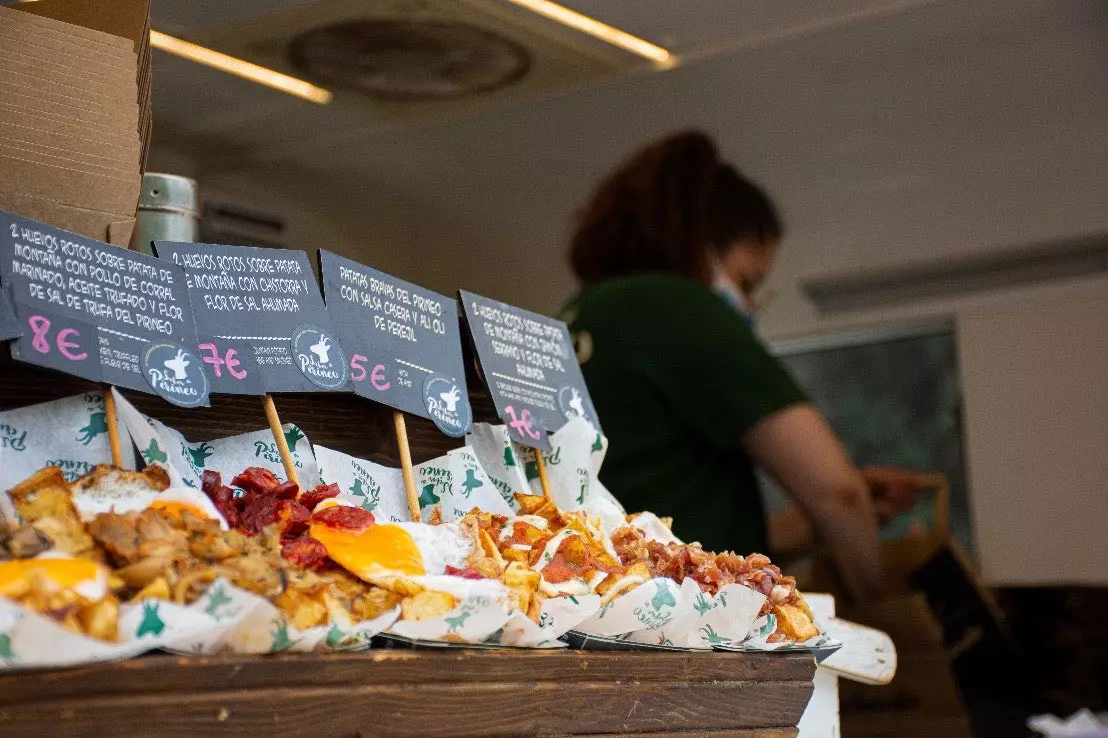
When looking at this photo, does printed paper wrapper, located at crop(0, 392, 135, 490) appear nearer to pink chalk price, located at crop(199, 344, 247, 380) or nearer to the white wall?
pink chalk price, located at crop(199, 344, 247, 380)

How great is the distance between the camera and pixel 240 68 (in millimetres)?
4316

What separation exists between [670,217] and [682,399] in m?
0.49

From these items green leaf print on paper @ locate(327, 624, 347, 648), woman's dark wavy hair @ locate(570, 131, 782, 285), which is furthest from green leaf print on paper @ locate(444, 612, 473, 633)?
woman's dark wavy hair @ locate(570, 131, 782, 285)

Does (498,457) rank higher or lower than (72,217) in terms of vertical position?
lower

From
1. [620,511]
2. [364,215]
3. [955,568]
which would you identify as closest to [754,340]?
[620,511]

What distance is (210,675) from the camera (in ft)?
2.88

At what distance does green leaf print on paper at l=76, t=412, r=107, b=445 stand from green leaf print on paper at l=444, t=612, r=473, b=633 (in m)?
0.44

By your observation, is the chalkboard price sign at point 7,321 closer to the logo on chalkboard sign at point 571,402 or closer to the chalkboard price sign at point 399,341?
the chalkboard price sign at point 399,341

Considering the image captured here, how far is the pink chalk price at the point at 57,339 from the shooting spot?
112 cm

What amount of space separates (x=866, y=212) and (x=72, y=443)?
4.53 meters

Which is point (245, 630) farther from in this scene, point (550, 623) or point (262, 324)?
point (262, 324)

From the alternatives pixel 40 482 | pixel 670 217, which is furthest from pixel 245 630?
pixel 670 217

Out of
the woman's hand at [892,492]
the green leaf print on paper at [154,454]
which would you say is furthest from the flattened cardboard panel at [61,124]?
the woman's hand at [892,492]

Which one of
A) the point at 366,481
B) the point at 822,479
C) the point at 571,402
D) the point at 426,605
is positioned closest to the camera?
the point at 426,605
